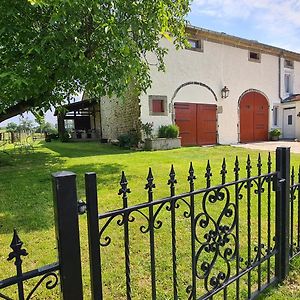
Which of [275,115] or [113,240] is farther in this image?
[275,115]

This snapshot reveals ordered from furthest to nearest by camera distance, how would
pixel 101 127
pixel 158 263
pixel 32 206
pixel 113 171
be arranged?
pixel 101 127 < pixel 113 171 < pixel 32 206 < pixel 158 263

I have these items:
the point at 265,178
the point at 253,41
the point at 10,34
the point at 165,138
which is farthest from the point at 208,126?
the point at 265,178

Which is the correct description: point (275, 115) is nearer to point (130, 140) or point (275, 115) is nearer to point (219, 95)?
point (219, 95)

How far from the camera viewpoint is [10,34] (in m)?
5.63

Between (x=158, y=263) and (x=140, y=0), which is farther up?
(x=140, y=0)

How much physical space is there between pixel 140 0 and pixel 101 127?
14.6 metres

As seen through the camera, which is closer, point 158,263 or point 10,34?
point 158,263

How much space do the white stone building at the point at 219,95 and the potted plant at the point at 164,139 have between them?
463 millimetres

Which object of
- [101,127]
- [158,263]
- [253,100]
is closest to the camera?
[158,263]

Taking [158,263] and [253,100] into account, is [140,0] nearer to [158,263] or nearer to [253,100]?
[158,263]

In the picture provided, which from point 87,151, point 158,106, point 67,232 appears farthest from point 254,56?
point 67,232

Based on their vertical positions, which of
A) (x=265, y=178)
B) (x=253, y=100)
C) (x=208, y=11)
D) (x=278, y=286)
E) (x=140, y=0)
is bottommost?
(x=278, y=286)

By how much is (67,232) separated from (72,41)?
17.6 feet

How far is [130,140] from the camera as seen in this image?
1362cm
